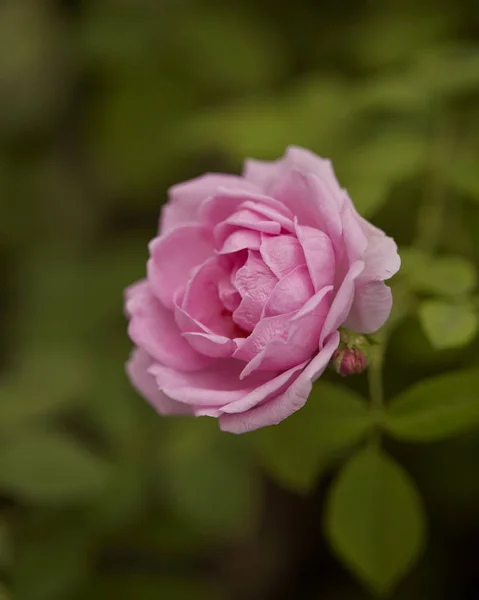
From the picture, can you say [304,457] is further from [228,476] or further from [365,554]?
[228,476]

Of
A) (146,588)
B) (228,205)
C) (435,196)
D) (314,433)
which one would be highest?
(228,205)

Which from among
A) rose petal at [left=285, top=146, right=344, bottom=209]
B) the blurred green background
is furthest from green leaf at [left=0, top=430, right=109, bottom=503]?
rose petal at [left=285, top=146, right=344, bottom=209]

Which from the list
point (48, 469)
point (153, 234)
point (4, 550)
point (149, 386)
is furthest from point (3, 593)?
point (153, 234)

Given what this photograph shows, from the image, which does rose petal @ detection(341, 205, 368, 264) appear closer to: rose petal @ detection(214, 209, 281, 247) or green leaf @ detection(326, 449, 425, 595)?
rose petal @ detection(214, 209, 281, 247)

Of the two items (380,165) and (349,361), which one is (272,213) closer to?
(349,361)

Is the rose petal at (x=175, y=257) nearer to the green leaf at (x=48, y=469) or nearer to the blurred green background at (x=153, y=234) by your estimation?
the blurred green background at (x=153, y=234)

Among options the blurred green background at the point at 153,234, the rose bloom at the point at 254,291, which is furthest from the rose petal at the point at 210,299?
the blurred green background at the point at 153,234

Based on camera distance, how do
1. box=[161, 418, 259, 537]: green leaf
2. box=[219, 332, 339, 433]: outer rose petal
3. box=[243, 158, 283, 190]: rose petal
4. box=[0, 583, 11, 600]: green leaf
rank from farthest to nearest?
box=[161, 418, 259, 537]: green leaf → box=[0, 583, 11, 600]: green leaf → box=[243, 158, 283, 190]: rose petal → box=[219, 332, 339, 433]: outer rose petal

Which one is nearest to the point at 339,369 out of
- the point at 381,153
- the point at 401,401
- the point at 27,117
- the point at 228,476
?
the point at 401,401
